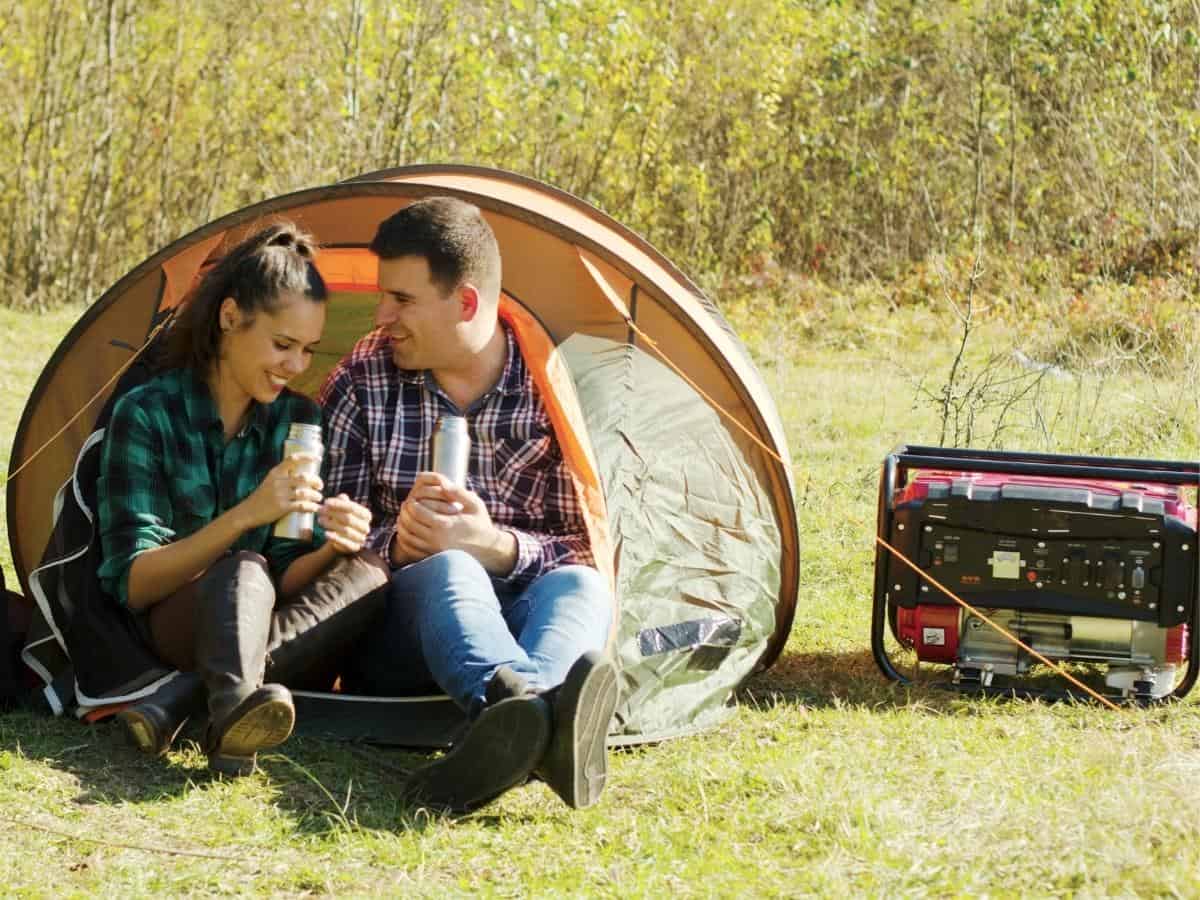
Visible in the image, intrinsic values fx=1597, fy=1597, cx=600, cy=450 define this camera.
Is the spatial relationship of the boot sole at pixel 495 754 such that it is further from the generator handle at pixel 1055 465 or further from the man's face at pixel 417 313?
the generator handle at pixel 1055 465

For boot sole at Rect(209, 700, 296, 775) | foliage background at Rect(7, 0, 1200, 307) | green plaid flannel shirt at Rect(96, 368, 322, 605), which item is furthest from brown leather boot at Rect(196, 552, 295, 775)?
foliage background at Rect(7, 0, 1200, 307)

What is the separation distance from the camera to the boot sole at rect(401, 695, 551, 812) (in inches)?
Answer: 111

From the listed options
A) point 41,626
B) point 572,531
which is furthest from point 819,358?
point 41,626

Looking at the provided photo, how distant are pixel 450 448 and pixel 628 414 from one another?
72cm

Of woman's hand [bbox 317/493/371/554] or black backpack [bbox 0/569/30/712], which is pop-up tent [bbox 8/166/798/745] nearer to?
black backpack [bbox 0/569/30/712]

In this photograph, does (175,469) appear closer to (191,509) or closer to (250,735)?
(191,509)

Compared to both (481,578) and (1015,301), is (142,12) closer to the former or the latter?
(1015,301)

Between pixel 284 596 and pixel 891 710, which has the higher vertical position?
pixel 284 596

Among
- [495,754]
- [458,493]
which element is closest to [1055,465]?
[458,493]

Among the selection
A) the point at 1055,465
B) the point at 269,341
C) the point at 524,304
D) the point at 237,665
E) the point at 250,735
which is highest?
the point at 524,304

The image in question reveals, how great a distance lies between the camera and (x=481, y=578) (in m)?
3.32

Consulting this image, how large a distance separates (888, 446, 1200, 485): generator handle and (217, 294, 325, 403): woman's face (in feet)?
4.71

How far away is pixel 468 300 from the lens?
363 cm

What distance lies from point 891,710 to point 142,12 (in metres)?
7.75
